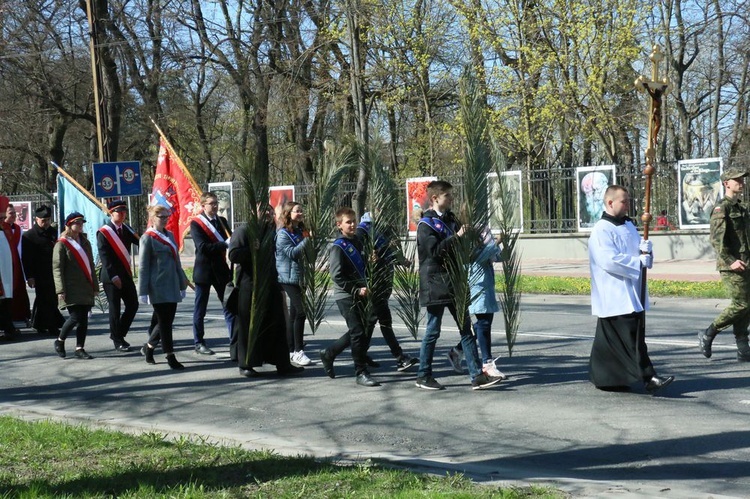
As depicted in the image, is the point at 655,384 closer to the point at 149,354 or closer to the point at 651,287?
the point at 149,354

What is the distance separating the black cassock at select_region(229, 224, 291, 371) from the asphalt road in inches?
9.9

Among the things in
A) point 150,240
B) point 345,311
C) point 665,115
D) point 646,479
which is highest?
point 665,115

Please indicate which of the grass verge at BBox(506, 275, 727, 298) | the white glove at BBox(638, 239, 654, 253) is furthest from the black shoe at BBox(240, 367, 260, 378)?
the grass verge at BBox(506, 275, 727, 298)

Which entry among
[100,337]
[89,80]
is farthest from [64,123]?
[100,337]

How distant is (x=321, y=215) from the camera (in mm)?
9297

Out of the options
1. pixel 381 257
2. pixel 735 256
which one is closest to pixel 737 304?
pixel 735 256

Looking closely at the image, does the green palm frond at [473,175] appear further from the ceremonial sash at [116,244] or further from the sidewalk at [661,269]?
the sidewalk at [661,269]

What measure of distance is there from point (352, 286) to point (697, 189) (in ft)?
56.3

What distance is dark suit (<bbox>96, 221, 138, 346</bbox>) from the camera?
11555 mm

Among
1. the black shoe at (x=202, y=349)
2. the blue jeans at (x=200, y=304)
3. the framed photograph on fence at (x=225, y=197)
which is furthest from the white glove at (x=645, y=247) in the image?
the framed photograph on fence at (x=225, y=197)

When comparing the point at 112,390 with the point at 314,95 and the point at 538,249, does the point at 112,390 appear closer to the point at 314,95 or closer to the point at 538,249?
the point at 538,249

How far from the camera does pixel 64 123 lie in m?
39.1

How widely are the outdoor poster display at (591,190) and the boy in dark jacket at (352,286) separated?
55.7ft

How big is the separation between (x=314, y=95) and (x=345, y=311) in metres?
27.0
